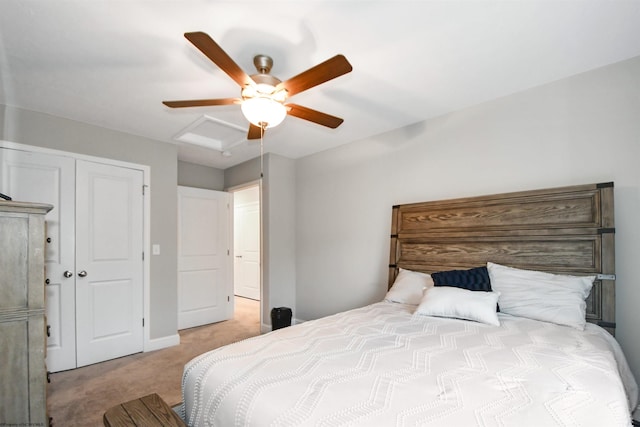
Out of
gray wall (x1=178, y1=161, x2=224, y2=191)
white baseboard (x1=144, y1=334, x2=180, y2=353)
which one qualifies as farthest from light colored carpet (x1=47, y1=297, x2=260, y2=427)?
gray wall (x1=178, y1=161, x2=224, y2=191)

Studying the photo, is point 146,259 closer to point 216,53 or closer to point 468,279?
point 216,53

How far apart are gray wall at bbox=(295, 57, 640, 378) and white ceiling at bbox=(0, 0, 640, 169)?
203 mm

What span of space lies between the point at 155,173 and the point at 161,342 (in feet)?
6.40

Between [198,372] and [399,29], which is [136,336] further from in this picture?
[399,29]

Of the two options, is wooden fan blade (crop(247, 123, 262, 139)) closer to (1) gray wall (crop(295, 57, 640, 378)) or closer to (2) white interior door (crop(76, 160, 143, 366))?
(1) gray wall (crop(295, 57, 640, 378))

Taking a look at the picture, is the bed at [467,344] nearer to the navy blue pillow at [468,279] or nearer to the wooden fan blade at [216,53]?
the navy blue pillow at [468,279]

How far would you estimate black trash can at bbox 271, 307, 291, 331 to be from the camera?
385 cm

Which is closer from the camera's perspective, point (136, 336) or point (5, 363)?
point (5, 363)

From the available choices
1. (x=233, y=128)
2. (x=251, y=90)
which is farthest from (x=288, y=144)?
(x=251, y=90)

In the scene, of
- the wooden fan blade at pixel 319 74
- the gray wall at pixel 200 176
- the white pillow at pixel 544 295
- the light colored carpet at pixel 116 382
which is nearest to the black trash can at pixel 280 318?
the light colored carpet at pixel 116 382

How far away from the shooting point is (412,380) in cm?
123

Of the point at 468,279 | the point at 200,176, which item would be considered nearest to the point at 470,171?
the point at 468,279

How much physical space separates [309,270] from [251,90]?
2889 mm

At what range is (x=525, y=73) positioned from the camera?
2.29 m
